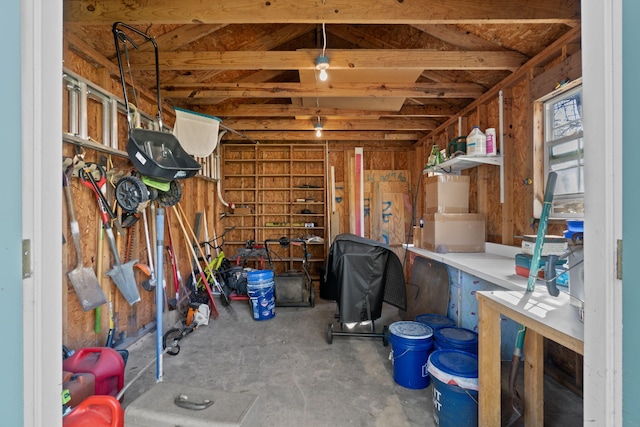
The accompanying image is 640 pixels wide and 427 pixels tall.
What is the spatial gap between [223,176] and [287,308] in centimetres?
308

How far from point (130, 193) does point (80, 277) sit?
75 cm

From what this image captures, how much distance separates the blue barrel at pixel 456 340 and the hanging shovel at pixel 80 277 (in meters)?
2.65

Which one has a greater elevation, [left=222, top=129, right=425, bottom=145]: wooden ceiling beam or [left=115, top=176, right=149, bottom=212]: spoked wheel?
[left=222, top=129, right=425, bottom=145]: wooden ceiling beam

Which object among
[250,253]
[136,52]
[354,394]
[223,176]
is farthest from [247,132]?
[354,394]

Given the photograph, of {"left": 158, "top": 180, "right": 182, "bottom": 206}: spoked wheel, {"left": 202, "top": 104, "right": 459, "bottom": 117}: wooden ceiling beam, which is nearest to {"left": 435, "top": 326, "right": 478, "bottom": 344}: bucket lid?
{"left": 158, "top": 180, "right": 182, "bottom": 206}: spoked wheel

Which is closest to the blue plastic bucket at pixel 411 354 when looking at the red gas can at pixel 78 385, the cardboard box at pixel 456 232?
the cardboard box at pixel 456 232

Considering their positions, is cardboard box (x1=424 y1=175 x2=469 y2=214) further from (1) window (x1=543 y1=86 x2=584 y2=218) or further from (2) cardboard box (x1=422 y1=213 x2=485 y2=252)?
(1) window (x1=543 y1=86 x2=584 y2=218)

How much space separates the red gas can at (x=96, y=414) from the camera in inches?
52.9

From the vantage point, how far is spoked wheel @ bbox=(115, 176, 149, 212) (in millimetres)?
2438

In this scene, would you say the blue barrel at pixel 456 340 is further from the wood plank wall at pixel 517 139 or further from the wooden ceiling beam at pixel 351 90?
the wooden ceiling beam at pixel 351 90

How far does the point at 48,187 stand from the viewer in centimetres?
74

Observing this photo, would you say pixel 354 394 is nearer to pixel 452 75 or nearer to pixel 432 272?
pixel 432 272

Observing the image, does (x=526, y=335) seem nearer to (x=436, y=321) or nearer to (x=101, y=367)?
(x=436, y=321)

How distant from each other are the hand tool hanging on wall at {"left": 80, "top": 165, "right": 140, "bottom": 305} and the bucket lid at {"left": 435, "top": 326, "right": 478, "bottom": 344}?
2695mm
